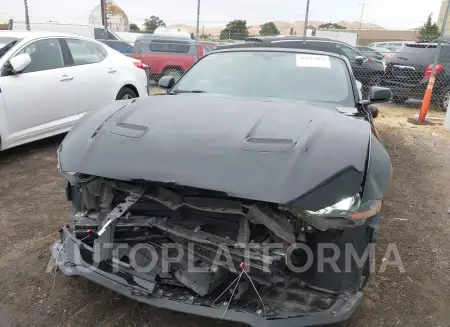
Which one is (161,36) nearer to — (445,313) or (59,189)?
(59,189)

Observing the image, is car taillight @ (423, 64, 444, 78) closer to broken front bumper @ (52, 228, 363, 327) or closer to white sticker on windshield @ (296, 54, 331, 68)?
white sticker on windshield @ (296, 54, 331, 68)

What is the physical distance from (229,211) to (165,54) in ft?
34.3

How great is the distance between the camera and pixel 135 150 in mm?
2283

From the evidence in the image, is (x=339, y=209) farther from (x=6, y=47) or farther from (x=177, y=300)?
(x=6, y=47)

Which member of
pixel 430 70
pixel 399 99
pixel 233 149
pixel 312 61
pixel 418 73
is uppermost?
pixel 312 61

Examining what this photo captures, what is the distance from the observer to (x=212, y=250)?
2166 millimetres

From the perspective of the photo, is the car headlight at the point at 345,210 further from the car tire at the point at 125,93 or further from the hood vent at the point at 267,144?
the car tire at the point at 125,93

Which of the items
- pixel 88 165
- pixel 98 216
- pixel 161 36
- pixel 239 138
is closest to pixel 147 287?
pixel 98 216

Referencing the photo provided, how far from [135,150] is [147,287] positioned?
74 cm

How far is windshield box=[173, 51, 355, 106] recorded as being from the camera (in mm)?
3393

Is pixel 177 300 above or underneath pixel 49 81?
underneath

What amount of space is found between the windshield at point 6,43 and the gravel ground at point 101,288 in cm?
132

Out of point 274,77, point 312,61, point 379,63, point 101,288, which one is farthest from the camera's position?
point 379,63

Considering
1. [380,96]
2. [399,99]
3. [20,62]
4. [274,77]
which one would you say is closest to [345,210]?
[274,77]
